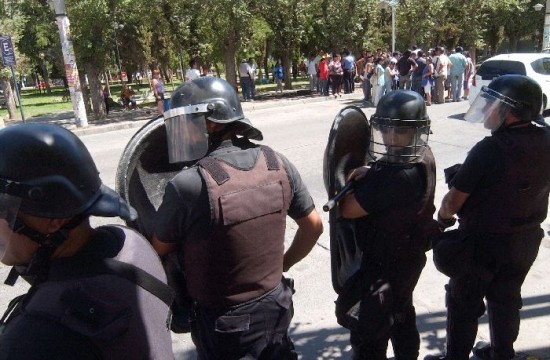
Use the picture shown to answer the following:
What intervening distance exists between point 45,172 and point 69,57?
12.7m

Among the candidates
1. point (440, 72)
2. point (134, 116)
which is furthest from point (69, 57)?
point (440, 72)

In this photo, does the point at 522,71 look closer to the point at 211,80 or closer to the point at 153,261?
the point at 211,80

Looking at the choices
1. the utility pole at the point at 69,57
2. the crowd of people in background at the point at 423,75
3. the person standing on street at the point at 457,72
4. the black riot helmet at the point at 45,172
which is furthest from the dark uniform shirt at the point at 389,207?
the person standing on street at the point at 457,72

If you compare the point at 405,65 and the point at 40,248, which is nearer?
the point at 40,248

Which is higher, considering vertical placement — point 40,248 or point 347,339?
point 40,248

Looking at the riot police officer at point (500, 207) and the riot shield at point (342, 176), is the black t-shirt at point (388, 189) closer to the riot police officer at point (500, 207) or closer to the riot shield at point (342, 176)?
the riot shield at point (342, 176)

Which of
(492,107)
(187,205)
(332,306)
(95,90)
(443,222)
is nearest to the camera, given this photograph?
(187,205)

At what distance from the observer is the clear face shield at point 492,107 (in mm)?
2324

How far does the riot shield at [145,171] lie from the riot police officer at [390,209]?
2.92 feet

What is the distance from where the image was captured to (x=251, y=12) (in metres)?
17.2

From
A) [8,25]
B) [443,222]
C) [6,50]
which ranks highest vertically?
[8,25]

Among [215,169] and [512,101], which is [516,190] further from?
[215,169]

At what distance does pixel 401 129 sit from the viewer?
7.38 ft

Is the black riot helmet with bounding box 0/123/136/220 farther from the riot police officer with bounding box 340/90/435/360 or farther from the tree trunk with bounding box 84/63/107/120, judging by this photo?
the tree trunk with bounding box 84/63/107/120
